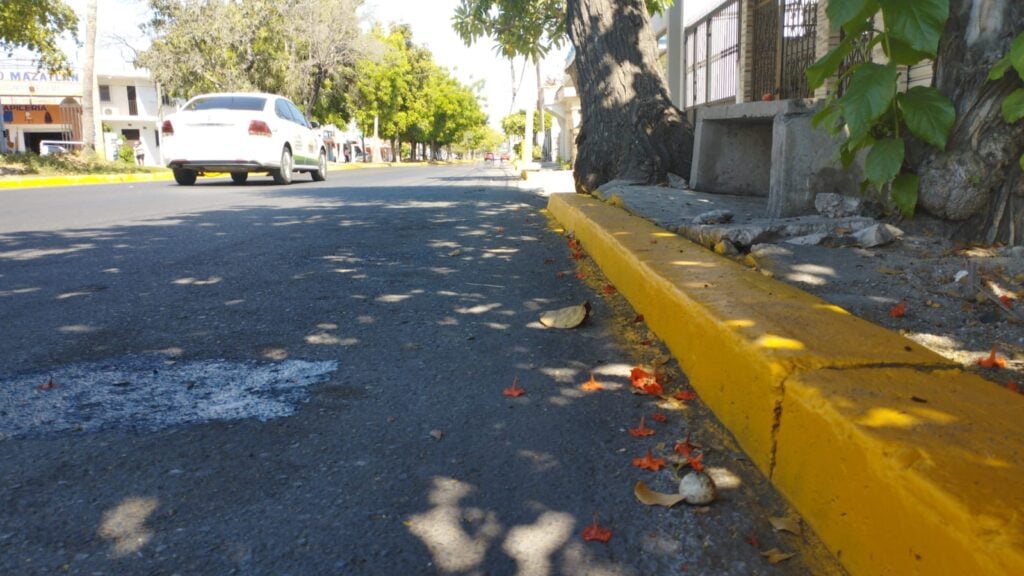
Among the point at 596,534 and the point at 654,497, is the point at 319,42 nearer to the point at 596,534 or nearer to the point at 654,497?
the point at 654,497

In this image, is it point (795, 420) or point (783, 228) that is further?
point (783, 228)

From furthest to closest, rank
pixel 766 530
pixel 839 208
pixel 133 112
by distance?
1. pixel 133 112
2. pixel 839 208
3. pixel 766 530

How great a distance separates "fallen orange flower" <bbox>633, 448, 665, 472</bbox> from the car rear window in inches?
520

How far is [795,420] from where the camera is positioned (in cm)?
191

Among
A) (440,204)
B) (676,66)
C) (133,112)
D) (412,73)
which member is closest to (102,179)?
(440,204)

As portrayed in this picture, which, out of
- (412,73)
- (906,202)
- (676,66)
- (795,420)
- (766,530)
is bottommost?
(766,530)

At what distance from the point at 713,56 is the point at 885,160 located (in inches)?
479

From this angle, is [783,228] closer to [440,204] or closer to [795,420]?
[795,420]

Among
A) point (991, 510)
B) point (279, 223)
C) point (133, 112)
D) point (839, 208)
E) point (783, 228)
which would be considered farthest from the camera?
point (133, 112)

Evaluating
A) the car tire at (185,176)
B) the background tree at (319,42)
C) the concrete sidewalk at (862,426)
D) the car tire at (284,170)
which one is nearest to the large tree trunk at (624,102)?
the concrete sidewalk at (862,426)

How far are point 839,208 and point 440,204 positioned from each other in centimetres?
621

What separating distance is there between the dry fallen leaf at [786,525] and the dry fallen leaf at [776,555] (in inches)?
3.5

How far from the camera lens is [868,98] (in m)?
3.26

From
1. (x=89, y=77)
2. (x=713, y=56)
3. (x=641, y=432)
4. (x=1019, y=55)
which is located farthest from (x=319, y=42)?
(x=641, y=432)
